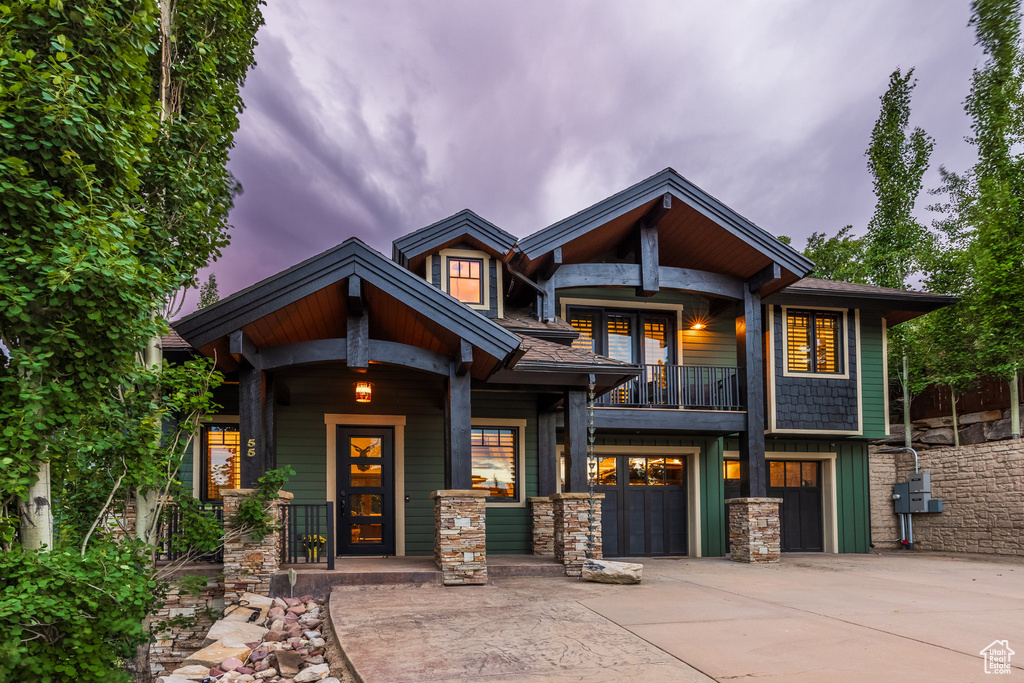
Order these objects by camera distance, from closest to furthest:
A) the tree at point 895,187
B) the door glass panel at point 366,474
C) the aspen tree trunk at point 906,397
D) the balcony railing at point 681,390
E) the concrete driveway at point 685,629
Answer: the concrete driveway at point 685,629
the door glass panel at point 366,474
the balcony railing at point 681,390
the aspen tree trunk at point 906,397
the tree at point 895,187

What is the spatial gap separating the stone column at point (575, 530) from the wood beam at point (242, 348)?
14.4 feet

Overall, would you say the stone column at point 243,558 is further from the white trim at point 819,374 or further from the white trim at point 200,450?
the white trim at point 819,374

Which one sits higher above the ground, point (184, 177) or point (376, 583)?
point (184, 177)

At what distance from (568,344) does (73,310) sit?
25.8ft

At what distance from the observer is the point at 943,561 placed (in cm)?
1148

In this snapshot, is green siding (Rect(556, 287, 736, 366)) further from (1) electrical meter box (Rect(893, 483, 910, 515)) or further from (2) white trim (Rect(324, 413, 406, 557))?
(1) electrical meter box (Rect(893, 483, 910, 515))

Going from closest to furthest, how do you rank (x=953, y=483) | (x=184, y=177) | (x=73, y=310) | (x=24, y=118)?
(x=24, y=118)
(x=73, y=310)
(x=184, y=177)
(x=953, y=483)

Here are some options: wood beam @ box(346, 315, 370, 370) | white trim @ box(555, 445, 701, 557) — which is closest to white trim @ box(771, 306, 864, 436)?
white trim @ box(555, 445, 701, 557)

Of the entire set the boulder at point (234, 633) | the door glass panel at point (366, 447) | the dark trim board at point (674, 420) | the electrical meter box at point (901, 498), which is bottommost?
the electrical meter box at point (901, 498)

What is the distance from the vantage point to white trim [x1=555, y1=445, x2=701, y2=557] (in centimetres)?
1233

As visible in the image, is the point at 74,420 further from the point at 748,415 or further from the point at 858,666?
the point at 748,415

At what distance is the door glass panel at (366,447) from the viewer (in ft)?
34.5

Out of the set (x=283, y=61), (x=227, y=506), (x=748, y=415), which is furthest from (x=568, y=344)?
(x=283, y=61)

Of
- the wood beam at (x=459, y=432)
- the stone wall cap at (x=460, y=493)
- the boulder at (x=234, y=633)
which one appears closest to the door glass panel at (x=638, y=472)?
the wood beam at (x=459, y=432)
